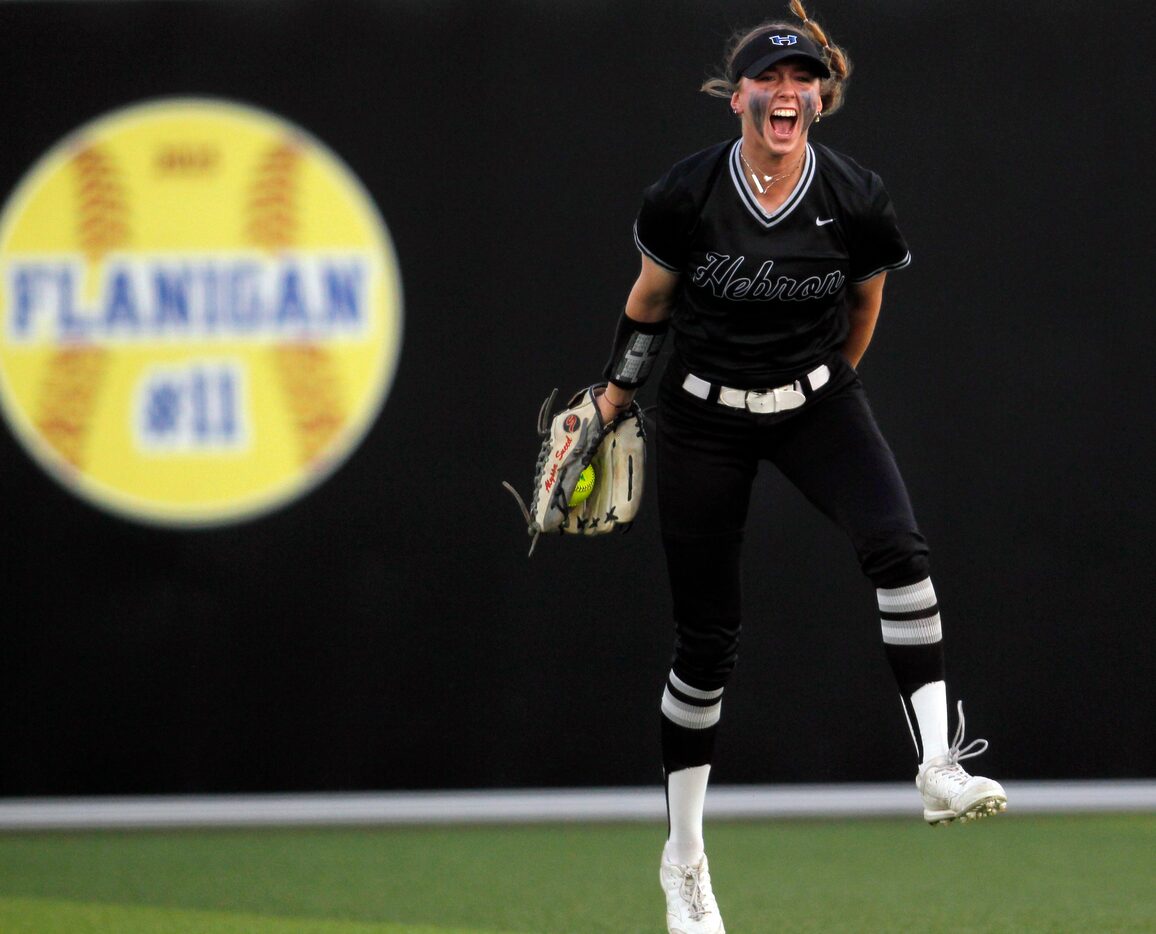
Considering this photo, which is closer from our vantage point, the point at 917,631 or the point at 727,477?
the point at 917,631

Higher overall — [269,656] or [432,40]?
[432,40]

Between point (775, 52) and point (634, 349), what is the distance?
0.77m

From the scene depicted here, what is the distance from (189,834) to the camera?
5461 millimetres

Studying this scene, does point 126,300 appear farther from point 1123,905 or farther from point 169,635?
point 1123,905

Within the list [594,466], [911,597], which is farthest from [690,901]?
[594,466]

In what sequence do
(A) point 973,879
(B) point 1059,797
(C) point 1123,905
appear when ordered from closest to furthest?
(C) point 1123,905 → (A) point 973,879 → (B) point 1059,797

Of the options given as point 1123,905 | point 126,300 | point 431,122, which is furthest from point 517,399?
point 1123,905

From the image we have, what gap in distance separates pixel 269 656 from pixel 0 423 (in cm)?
118

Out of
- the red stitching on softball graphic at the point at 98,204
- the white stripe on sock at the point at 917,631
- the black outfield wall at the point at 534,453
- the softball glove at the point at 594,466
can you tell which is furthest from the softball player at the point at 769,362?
the red stitching on softball graphic at the point at 98,204

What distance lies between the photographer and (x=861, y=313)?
153 inches

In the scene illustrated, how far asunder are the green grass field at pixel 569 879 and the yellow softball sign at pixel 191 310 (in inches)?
45.0

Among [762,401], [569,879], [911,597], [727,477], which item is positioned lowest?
[569,879]

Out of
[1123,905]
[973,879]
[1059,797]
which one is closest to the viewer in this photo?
[1123,905]

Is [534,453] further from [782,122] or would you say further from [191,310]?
[782,122]
